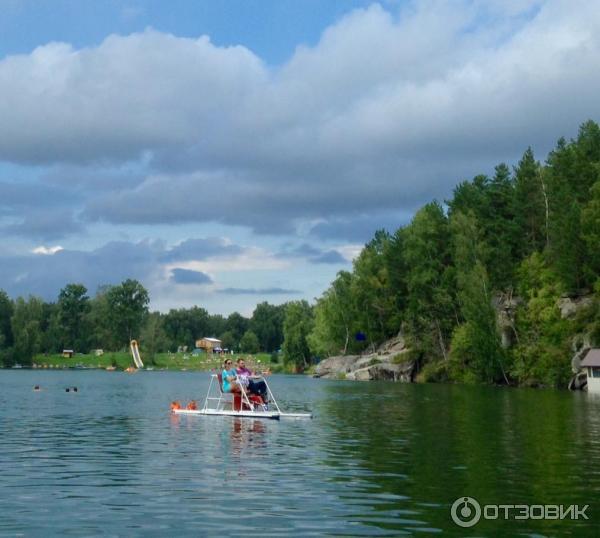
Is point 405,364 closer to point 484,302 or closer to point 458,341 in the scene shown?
point 458,341

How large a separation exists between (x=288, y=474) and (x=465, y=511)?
744 centimetres

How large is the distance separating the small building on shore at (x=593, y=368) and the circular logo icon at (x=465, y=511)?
230 ft

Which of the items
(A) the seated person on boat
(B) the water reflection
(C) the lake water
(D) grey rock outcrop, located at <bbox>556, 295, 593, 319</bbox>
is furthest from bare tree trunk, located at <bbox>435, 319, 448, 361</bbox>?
(A) the seated person on boat

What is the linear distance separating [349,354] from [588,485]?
454ft

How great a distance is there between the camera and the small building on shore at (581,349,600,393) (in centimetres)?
8612

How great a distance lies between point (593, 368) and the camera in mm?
87375

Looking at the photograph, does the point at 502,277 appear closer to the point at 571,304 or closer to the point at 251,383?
the point at 571,304

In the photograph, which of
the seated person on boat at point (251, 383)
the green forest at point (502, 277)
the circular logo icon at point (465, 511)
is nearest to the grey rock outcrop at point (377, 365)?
the green forest at point (502, 277)

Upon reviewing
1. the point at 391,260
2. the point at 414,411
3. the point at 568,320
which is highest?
the point at 391,260

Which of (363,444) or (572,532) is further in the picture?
(363,444)

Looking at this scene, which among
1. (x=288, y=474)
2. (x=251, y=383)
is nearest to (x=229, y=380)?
(x=251, y=383)

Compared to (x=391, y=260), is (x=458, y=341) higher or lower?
lower

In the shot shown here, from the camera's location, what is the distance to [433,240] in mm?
129750

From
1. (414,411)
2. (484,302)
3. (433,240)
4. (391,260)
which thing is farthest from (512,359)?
(414,411)
